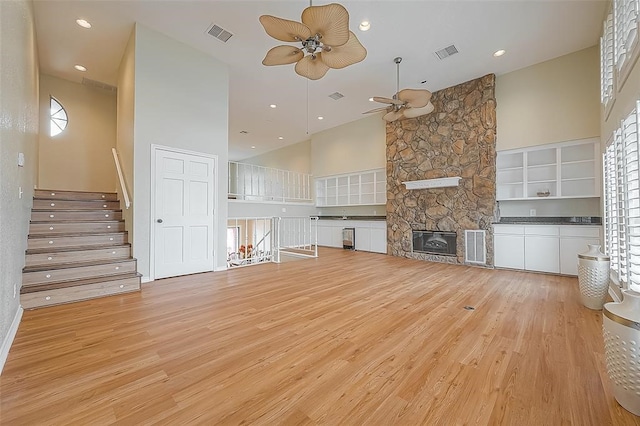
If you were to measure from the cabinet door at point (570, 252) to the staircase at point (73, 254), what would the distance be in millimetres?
7144

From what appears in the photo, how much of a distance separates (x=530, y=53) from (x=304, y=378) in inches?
261

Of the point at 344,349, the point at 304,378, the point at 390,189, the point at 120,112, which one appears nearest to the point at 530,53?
the point at 390,189

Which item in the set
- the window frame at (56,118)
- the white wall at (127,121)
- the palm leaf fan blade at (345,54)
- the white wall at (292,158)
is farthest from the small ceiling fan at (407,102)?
the window frame at (56,118)

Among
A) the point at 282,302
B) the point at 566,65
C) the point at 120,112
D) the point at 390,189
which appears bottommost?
the point at 282,302

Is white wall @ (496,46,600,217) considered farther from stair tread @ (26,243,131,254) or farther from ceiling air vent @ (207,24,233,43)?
stair tread @ (26,243,131,254)

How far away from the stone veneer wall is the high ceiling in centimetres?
64

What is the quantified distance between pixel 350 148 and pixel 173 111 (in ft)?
17.8

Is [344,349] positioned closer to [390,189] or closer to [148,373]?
[148,373]

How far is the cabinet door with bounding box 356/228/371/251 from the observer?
7.96 m

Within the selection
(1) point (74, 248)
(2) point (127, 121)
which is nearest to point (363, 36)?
(2) point (127, 121)

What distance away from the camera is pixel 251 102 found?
7105 millimetres

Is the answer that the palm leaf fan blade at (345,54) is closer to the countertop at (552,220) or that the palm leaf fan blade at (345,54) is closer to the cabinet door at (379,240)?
the countertop at (552,220)

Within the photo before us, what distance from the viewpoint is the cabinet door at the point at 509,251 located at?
5177 millimetres

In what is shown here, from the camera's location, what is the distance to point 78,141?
20.4 ft
